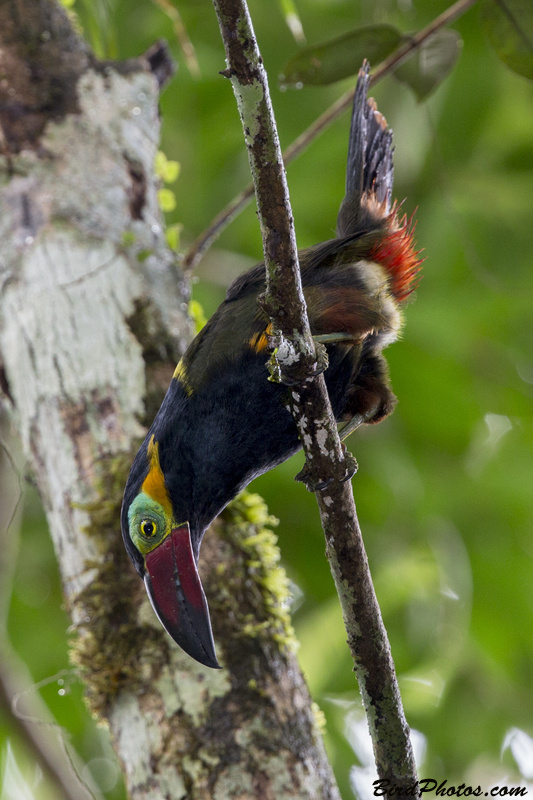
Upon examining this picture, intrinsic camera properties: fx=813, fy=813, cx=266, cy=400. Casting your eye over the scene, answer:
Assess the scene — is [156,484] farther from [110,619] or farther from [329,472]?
[329,472]

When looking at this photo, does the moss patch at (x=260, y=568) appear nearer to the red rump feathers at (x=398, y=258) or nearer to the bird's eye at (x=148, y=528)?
the bird's eye at (x=148, y=528)

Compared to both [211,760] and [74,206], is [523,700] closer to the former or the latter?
→ [211,760]

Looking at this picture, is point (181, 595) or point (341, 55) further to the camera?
point (341, 55)

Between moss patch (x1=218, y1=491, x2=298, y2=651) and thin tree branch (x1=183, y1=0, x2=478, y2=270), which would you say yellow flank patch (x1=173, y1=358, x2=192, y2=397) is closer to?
moss patch (x1=218, y1=491, x2=298, y2=651)

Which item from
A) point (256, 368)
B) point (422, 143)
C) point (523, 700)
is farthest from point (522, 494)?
point (256, 368)

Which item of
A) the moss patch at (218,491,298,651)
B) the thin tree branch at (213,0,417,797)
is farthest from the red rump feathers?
the thin tree branch at (213,0,417,797)

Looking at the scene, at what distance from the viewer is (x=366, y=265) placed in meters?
2.44

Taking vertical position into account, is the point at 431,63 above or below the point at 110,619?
above

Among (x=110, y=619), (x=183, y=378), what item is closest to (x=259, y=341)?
(x=183, y=378)

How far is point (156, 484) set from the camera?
2148 mm

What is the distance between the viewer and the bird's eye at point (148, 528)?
Result: 2.13m

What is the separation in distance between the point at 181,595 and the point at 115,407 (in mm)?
636

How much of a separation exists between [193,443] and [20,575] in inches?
113

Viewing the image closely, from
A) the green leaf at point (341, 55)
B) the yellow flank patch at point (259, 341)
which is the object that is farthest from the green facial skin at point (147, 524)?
the green leaf at point (341, 55)
